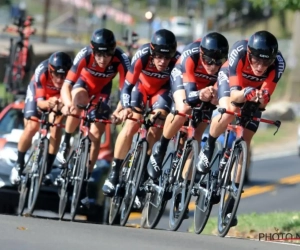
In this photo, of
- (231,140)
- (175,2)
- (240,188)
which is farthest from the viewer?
(175,2)


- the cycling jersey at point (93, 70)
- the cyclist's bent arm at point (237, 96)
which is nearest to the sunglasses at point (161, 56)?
the cycling jersey at point (93, 70)

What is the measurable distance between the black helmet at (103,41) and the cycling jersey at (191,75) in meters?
1.11

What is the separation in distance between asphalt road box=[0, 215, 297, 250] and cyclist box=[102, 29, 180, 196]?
1498 millimetres

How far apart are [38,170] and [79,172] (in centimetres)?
78

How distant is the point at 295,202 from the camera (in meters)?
24.2

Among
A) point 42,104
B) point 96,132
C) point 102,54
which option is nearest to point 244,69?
point 102,54

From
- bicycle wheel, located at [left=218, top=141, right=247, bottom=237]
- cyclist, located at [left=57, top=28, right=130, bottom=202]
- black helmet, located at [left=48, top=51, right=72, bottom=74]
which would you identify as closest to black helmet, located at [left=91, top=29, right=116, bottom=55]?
cyclist, located at [left=57, top=28, right=130, bottom=202]

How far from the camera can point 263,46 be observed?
11352mm

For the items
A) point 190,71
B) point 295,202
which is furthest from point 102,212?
point 295,202

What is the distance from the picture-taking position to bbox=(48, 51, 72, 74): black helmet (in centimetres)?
1491

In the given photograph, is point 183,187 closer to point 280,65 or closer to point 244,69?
point 244,69

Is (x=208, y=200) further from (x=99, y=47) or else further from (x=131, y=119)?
(x=99, y=47)

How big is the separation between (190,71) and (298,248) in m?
2.76

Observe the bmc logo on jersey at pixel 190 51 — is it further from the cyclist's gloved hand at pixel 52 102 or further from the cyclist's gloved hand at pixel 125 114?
the cyclist's gloved hand at pixel 52 102
